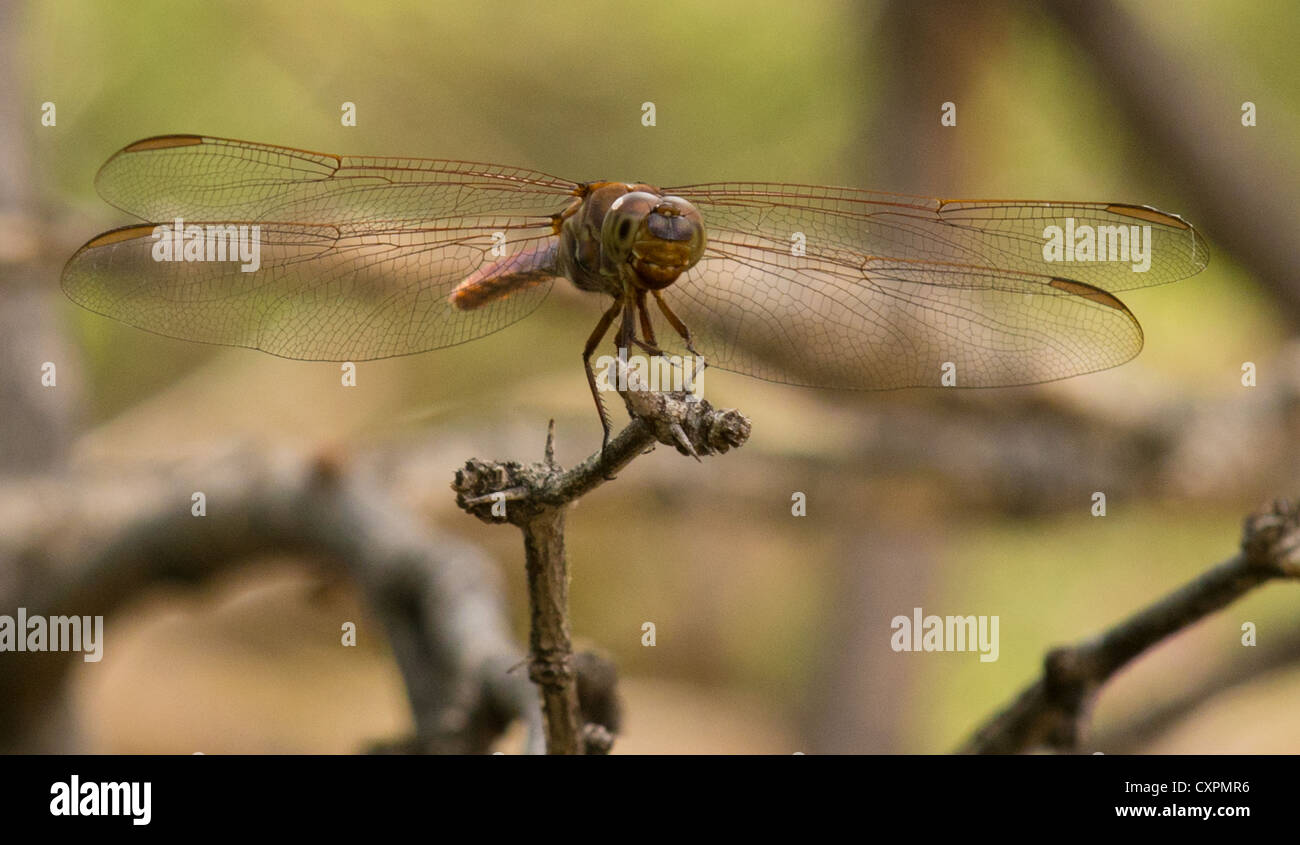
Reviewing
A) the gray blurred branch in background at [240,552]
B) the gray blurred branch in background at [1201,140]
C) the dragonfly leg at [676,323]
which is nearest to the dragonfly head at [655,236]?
the dragonfly leg at [676,323]

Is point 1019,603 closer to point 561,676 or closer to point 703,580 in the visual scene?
point 703,580

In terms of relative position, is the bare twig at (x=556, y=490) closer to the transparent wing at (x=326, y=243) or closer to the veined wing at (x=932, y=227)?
the transparent wing at (x=326, y=243)

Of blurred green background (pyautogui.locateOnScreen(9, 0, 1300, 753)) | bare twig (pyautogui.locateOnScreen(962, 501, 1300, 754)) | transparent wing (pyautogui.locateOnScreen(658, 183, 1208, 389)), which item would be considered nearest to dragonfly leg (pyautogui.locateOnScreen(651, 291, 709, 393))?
transparent wing (pyautogui.locateOnScreen(658, 183, 1208, 389))

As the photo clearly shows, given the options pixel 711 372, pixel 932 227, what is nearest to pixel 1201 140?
pixel 711 372

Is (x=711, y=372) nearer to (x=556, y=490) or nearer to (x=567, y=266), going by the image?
(x=567, y=266)

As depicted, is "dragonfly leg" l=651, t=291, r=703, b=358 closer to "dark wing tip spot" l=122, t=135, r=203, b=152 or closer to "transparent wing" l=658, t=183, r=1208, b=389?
"transparent wing" l=658, t=183, r=1208, b=389

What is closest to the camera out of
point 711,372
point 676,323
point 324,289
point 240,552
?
point 676,323
